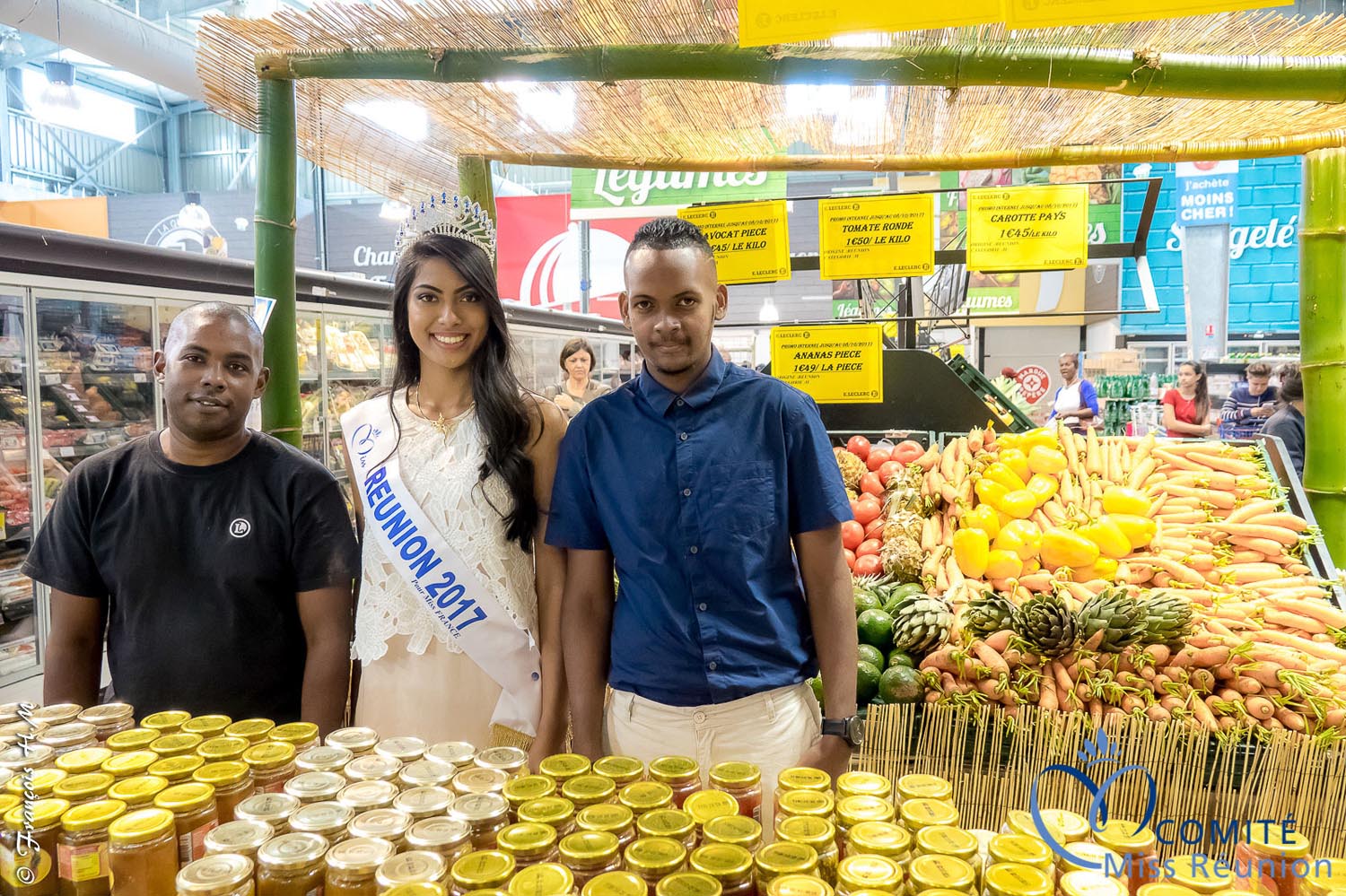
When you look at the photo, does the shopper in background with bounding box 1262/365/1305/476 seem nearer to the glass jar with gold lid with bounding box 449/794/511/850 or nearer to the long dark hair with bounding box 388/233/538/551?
the long dark hair with bounding box 388/233/538/551

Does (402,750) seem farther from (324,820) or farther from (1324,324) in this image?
(1324,324)

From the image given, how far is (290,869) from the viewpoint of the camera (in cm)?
95

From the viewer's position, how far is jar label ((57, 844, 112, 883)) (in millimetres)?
1016

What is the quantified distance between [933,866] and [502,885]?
18.4 inches

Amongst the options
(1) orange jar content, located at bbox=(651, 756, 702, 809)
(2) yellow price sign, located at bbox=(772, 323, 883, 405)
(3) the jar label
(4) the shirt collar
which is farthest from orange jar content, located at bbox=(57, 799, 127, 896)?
(2) yellow price sign, located at bbox=(772, 323, 883, 405)

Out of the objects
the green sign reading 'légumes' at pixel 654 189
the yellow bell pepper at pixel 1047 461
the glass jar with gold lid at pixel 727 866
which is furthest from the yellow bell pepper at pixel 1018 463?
the green sign reading 'légumes' at pixel 654 189

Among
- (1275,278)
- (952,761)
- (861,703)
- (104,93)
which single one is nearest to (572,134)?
(861,703)

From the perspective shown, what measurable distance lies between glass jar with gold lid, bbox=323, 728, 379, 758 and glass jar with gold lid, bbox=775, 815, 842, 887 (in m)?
0.64

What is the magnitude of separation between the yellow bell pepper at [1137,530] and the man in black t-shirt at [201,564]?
277 centimetres

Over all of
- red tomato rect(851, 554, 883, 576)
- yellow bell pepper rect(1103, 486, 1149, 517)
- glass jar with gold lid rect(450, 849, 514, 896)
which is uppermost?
yellow bell pepper rect(1103, 486, 1149, 517)

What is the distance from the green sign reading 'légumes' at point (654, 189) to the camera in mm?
7648

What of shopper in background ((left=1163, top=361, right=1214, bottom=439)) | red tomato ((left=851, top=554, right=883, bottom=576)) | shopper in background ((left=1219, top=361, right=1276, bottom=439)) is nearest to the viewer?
red tomato ((left=851, top=554, right=883, bottom=576))

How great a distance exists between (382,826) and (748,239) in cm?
300

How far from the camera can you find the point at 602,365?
11.3 meters
